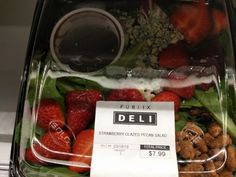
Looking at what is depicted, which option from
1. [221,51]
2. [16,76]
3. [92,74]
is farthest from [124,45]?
[16,76]

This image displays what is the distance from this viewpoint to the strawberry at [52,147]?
2.33 ft

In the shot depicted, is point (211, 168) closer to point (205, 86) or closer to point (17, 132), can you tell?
point (205, 86)

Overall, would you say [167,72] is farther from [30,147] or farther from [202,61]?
[30,147]

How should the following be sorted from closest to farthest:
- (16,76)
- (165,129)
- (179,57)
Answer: (165,129), (179,57), (16,76)

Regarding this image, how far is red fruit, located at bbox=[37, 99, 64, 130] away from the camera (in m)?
0.74

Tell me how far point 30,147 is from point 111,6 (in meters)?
0.34

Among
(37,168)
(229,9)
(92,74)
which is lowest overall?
(37,168)

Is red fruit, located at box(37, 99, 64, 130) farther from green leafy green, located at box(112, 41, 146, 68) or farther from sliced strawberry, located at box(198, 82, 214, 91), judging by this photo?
sliced strawberry, located at box(198, 82, 214, 91)

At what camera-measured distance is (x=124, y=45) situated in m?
0.80

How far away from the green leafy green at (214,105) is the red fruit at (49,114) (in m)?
0.26

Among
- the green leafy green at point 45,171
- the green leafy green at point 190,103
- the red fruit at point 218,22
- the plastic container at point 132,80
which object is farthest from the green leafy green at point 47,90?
the red fruit at point 218,22

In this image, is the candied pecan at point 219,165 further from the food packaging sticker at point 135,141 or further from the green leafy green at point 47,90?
the green leafy green at point 47,90

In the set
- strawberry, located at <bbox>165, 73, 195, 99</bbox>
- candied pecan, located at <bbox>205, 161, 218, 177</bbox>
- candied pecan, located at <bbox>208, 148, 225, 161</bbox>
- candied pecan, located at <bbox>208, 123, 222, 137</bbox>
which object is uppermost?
strawberry, located at <bbox>165, 73, 195, 99</bbox>

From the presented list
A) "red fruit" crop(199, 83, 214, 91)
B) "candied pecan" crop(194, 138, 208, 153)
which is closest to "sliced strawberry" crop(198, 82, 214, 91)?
"red fruit" crop(199, 83, 214, 91)
